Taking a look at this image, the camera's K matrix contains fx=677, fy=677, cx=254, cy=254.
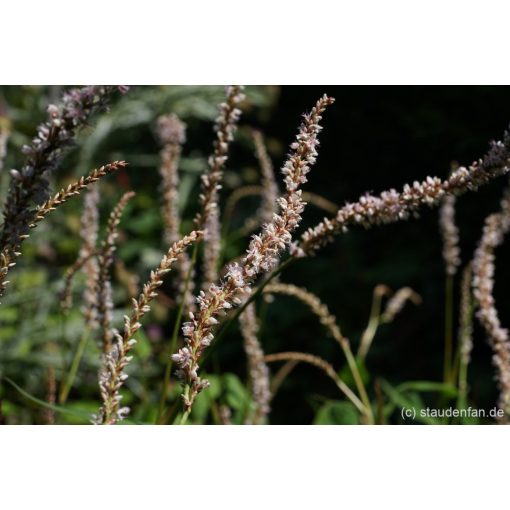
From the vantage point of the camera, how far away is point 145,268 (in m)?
4.07

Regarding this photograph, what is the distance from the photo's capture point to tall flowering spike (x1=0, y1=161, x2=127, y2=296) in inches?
34.8

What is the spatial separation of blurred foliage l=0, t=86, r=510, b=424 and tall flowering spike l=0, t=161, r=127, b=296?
132 centimetres

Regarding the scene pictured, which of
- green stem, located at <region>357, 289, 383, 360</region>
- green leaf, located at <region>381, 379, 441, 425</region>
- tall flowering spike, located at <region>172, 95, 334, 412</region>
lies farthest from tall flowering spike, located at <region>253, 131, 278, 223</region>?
tall flowering spike, located at <region>172, 95, 334, 412</region>

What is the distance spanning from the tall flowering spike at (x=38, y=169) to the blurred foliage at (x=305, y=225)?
53.5 inches

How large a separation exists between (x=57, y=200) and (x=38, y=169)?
0.15 ft

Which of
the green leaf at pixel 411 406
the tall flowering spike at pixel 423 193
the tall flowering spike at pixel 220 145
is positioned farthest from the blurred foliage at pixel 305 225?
the tall flowering spike at pixel 423 193

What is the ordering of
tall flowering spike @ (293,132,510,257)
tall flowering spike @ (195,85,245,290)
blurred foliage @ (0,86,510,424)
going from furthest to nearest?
blurred foliage @ (0,86,510,424), tall flowering spike @ (195,85,245,290), tall flowering spike @ (293,132,510,257)

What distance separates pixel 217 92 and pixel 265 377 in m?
2.77

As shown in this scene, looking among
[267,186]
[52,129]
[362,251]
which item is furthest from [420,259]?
[52,129]

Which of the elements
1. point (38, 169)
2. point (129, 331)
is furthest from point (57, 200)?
point (129, 331)

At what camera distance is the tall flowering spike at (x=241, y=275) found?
86 cm

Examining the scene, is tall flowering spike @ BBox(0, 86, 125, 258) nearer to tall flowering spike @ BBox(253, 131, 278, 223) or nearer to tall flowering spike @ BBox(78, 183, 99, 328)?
tall flowering spike @ BBox(78, 183, 99, 328)

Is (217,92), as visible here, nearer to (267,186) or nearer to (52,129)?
(267,186)

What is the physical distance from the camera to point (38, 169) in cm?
88
